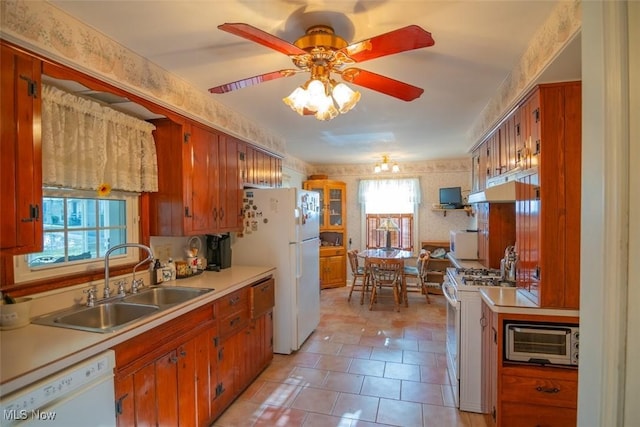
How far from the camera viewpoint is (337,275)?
20.6ft

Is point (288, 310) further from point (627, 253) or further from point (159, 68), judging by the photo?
point (627, 253)

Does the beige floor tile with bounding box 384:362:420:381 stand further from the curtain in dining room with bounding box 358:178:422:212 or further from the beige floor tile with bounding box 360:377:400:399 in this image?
the curtain in dining room with bounding box 358:178:422:212

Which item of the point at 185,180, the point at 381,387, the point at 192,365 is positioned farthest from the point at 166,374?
the point at 381,387

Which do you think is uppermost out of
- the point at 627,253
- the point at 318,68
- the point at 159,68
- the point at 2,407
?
the point at 159,68

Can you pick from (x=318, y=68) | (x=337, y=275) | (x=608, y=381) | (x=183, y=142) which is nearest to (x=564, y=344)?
(x=608, y=381)

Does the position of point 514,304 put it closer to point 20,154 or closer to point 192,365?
point 192,365

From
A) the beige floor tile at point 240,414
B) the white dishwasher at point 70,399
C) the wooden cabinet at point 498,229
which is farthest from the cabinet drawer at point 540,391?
the white dishwasher at point 70,399

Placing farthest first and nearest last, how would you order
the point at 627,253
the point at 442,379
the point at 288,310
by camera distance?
the point at 288,310
the point at 442,379
the point at 627,253

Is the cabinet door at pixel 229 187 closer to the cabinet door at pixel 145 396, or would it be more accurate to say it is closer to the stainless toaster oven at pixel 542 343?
the cabinet door at pixel 145 396

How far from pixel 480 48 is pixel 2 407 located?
2707mm

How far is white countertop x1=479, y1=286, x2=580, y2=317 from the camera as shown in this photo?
1.88 m

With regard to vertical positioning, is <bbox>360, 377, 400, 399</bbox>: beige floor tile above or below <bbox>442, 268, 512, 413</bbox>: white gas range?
below

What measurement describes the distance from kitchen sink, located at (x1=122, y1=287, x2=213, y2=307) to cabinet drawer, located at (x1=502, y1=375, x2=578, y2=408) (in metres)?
2.02

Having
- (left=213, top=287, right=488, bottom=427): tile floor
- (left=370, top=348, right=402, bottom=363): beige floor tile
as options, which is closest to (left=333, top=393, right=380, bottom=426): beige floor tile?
(left=213, top=287, right=488, bottom=427): tile floor
